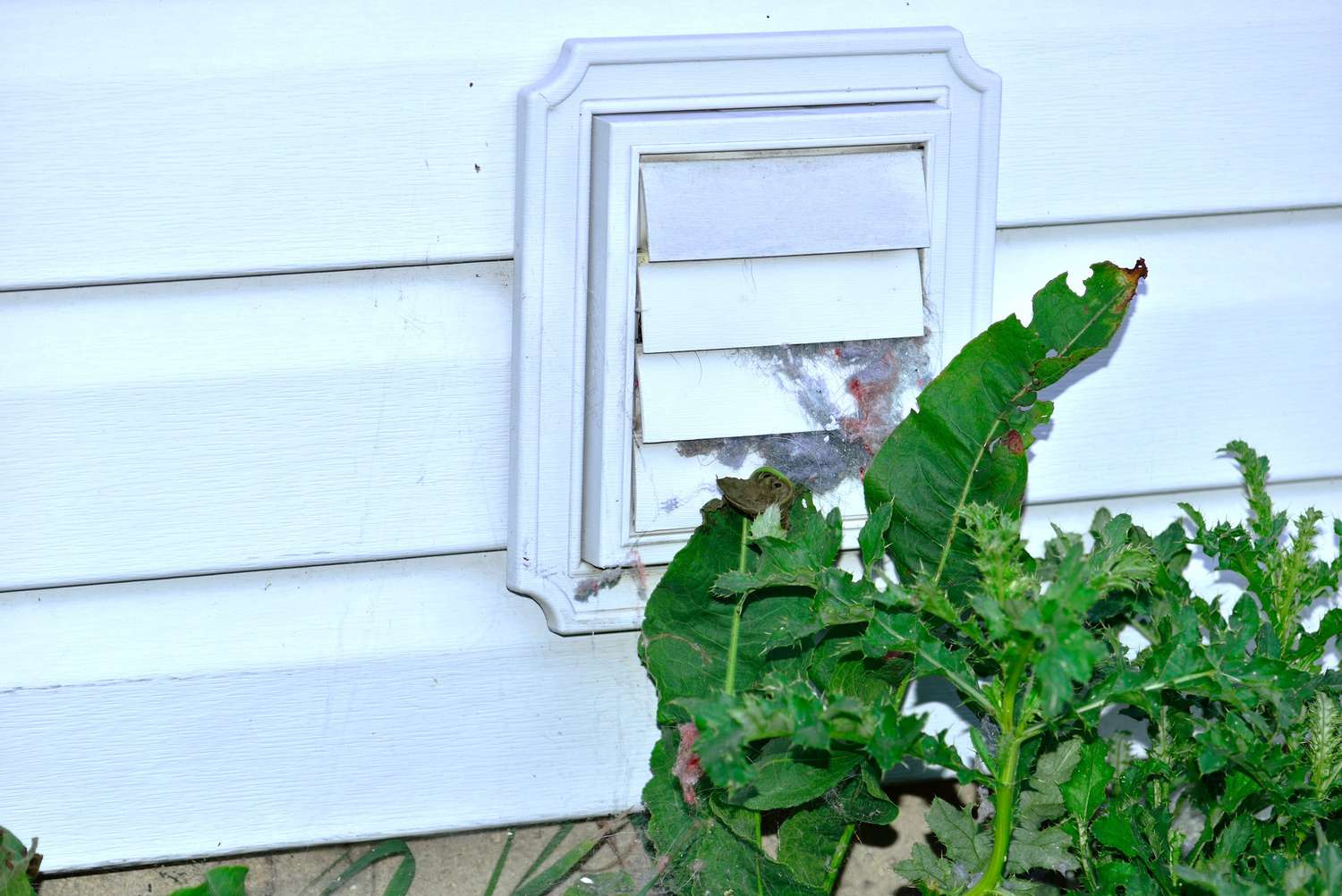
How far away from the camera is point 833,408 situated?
1.20 metres

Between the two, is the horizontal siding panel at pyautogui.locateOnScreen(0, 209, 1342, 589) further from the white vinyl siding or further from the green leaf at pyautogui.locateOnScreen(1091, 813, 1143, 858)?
the green leaf at pyautogui.locateOnScreen(1091, 813, 1143, 858)

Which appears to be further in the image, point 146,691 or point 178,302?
point 146,691

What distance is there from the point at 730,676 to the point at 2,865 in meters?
0.68

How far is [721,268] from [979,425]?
28 cm

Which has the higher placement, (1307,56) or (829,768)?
(1307,56)

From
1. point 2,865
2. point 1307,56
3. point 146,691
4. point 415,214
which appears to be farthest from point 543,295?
point 1307,56

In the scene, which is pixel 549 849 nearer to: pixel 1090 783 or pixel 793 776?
pixel 793 776

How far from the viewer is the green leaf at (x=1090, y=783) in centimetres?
108

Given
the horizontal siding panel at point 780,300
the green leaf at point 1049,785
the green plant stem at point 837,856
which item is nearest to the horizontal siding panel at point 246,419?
the horizontal siding panel at point 780,300

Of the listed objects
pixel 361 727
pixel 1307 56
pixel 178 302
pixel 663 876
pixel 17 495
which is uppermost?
pixel 1307 56

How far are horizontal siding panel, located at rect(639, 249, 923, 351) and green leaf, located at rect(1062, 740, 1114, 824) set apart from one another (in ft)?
1.40

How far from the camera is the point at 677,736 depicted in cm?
121

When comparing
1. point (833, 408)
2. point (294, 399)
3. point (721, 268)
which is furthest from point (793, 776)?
point (294, 399)

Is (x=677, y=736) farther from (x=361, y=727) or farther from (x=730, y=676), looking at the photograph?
(x=361, y=727)
